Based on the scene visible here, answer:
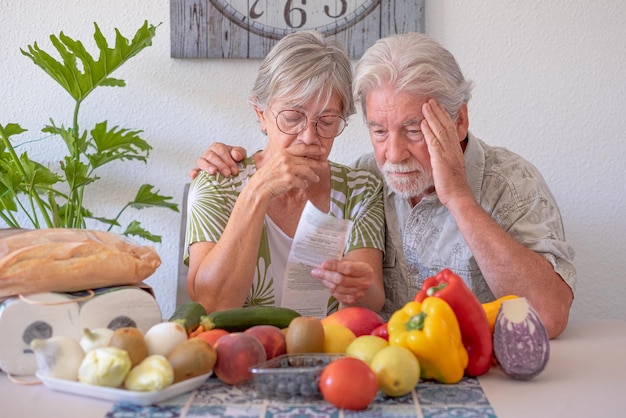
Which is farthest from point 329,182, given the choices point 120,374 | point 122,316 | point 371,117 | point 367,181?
point 120,374

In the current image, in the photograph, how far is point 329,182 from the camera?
195cm

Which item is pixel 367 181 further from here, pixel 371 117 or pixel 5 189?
pixel 5 189

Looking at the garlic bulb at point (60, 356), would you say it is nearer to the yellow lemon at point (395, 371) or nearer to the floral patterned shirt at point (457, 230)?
the yellow lemon at point (395, 371)

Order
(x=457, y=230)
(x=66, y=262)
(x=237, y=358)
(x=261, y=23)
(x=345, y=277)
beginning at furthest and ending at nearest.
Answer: (x=261, y=23) → (x=457, y=230) → (x=345, y=277) → (x=66, y=262) → (x=237, y=358)

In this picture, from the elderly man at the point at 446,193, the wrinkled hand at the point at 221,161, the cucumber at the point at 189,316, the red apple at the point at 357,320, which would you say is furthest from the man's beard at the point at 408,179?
the cucumber at the point at 189,316

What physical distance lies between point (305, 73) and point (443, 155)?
36cm

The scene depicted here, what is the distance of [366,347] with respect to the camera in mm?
1178

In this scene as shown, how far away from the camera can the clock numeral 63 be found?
252 cm

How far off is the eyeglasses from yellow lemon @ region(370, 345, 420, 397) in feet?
2.53

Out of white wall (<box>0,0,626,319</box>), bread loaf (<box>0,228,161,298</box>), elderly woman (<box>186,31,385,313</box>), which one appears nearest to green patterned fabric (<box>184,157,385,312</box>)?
elderly woman (<box>186,31,385,313</box>)

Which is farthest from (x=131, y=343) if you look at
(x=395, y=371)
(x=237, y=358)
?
(x=395, y=371)

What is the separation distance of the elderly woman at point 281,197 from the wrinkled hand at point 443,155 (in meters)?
0.22

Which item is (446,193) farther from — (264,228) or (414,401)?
(414,401)

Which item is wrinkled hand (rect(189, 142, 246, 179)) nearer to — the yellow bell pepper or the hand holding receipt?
the hand holding receipt
